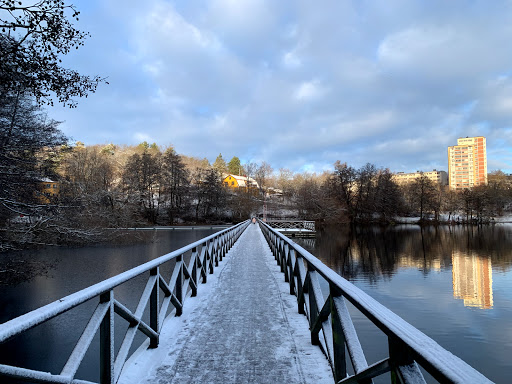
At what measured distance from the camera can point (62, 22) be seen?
211 inches

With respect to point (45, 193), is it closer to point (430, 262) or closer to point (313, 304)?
point (313, 304)

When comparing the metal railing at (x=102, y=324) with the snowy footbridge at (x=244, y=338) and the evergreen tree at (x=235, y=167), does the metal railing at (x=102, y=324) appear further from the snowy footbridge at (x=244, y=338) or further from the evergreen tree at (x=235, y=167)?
the evergreen tree at (x=235, y=167)

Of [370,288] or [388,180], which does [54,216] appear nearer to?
[370,288]

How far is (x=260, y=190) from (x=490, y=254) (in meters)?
63.3

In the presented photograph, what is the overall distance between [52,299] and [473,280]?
18985 millimetres

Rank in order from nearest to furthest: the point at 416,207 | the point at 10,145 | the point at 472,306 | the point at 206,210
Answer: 1. the point at 10,145
2. the point at 472,306
3. the point at 206,210
4. the point at 416,207

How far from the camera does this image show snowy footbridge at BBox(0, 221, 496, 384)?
1362mm

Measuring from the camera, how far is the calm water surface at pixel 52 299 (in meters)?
7.43

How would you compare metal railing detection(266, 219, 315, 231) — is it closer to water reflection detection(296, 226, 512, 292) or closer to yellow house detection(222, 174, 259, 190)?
water reflection detection(296, 226, 512, 292)

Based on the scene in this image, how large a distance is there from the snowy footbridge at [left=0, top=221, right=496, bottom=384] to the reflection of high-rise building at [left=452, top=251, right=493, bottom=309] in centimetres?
1110

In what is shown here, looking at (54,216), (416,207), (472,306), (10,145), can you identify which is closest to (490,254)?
(472,306)

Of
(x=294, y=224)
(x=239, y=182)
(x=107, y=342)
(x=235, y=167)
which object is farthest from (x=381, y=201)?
(x=107, y=342)

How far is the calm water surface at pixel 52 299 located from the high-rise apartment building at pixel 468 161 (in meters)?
146

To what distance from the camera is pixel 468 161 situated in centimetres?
13225
